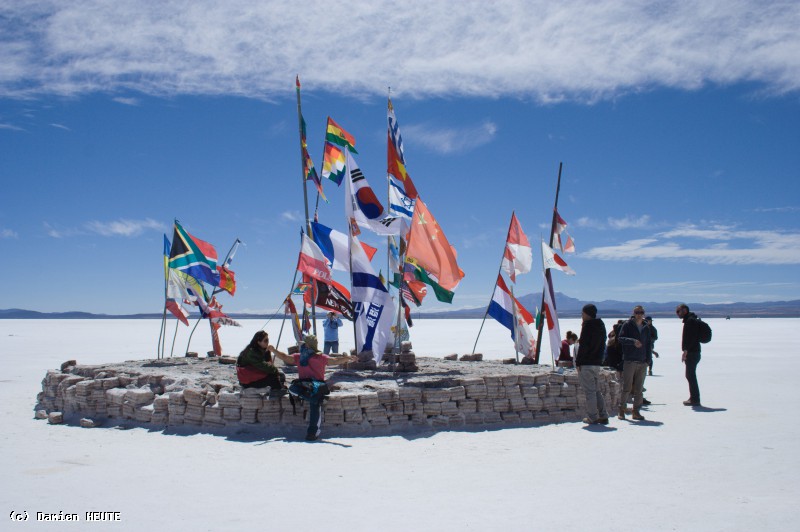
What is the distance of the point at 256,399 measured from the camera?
28.3 feet

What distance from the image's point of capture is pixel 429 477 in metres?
6.53

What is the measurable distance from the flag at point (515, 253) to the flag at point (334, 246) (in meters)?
3.41

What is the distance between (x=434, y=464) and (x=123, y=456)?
393 centimetres


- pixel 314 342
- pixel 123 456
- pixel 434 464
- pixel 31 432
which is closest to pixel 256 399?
pixel 314 342

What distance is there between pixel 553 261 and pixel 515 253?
35.7 inches

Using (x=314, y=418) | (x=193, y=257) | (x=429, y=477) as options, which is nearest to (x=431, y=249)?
(x=314, y=418)

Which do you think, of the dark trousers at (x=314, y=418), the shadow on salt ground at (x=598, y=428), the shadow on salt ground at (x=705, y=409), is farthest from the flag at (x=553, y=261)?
the dark trousers at (x=314, y=418)

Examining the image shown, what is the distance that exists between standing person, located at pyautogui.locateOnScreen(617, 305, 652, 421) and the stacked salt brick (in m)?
0.74

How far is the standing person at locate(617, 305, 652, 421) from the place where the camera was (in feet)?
31.1

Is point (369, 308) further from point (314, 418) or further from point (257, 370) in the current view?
point (314, 418)

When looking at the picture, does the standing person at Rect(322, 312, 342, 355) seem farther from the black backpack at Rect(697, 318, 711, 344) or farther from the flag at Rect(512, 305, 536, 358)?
the black backpack at Rect(697, 318, 711, 344)

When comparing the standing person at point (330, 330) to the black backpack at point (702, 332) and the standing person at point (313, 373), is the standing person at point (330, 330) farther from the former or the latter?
the black backpack at point (702, 332)

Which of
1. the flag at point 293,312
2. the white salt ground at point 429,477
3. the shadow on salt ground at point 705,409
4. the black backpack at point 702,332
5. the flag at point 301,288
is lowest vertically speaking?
the white salt ground at point 429,477

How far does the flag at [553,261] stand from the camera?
12828 mm
